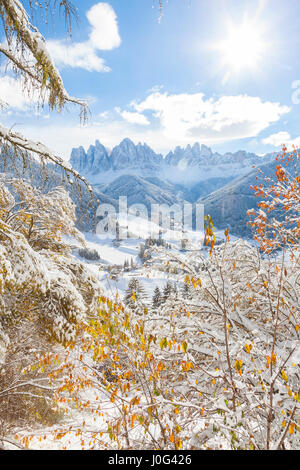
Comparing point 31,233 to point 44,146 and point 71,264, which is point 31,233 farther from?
point 44,146

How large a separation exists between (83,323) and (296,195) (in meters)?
5.68

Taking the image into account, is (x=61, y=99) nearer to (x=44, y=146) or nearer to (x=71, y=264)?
(x=44, y=146)

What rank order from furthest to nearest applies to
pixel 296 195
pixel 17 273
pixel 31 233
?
pixel 31 233 → pixel 296 195 → pixel 17 273

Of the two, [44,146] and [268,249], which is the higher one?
[44,146]

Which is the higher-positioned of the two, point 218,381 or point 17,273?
point 17,273

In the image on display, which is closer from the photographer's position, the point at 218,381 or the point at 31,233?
the point at 218,381

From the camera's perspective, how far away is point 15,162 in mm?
3705
